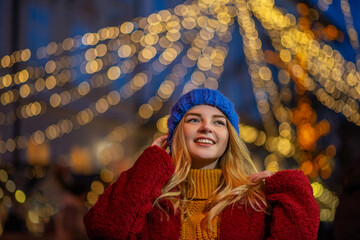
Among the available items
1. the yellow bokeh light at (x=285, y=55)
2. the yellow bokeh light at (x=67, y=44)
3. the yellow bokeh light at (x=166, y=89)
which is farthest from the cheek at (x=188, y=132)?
the yellow bokeh light at (x=166, y=89)

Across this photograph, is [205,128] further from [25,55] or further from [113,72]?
[113,72]

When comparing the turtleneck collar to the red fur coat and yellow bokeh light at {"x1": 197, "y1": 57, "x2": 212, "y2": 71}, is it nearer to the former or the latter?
the red fur coat

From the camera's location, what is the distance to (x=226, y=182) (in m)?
1.93

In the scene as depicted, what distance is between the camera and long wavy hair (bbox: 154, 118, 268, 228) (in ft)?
5.98

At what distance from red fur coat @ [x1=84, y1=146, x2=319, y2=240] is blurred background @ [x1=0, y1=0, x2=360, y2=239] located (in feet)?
9.78

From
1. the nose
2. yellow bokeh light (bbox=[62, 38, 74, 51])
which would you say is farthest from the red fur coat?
yellow bokeh light (bbox=[62, 38, 74, 51])

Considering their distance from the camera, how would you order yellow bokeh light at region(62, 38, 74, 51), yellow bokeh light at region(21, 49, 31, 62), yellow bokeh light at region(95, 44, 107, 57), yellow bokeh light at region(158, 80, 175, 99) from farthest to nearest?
yellow bokeh light at region(158, 80, 175, 99) < yellow bokeh light at region(95, 44, 107, 57) < yellow bokeh light at region(62, 38, 74, 51) < yellow bokeh light at region(21, 49, 31, 62)

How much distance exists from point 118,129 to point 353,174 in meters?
7.65

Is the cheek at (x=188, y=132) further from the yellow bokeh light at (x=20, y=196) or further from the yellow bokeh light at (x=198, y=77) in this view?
the yellow bokeh light at (x=198, y=77)

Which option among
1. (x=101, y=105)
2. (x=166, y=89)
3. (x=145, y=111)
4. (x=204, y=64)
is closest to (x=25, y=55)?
(x=101, y=105)

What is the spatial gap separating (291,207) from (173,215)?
0.47 m

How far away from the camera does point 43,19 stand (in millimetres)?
7422

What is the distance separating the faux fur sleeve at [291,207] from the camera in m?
1.66

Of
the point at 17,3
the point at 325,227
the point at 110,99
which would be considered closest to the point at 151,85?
the point at 110,99
